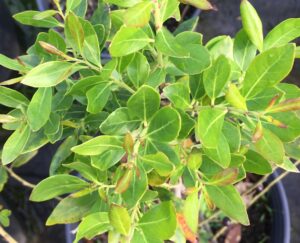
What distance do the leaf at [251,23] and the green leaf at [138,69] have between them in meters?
0.16

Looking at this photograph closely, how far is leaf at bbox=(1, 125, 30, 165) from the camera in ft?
2.42

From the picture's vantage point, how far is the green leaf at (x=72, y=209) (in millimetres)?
743

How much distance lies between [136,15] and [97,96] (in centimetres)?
16

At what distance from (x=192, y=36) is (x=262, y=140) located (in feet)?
0.63

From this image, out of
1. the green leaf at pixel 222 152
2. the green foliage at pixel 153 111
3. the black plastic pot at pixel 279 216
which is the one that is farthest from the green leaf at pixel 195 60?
the black plastic pot at pixel 279 216

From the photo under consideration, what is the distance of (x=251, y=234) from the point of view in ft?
4.40

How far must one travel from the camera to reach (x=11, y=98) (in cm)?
74

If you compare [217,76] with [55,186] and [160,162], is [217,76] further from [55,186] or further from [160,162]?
[55,186]

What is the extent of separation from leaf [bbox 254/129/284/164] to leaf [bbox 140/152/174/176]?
127 millimetres

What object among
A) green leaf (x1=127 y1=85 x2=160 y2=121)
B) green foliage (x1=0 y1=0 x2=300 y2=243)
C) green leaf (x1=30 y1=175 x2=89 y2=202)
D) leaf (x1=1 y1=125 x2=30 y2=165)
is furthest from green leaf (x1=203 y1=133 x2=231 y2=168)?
leaf (x1=1 y1=125 x2=30 y2=165)

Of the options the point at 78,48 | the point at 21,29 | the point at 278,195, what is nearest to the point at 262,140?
the point at 78,48

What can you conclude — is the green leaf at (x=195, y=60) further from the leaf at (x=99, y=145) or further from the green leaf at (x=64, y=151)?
the green leaf at (x=64, y=151)

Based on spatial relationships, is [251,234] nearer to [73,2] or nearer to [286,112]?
[286,112]

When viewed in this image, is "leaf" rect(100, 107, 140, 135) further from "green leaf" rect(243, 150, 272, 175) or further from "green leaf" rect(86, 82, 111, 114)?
"green leaf" rect(243, 150, 272, 175)
